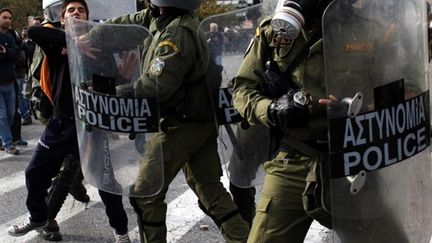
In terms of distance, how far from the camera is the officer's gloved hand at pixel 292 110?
2229mm

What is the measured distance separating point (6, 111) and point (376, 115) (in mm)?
6110

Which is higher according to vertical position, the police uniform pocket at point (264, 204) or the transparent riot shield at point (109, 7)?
the transparent riot shield at point (109, 7)

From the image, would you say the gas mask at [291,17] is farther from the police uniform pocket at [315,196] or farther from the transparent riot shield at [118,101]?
the transparent riot shield at [118,101]

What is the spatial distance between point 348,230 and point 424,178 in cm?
37

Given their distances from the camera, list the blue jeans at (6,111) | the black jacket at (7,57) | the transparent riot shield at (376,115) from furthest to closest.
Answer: the blue jeans at (6,111)
the black jacket at (7,57)
the transparent riot shield at (376,115)

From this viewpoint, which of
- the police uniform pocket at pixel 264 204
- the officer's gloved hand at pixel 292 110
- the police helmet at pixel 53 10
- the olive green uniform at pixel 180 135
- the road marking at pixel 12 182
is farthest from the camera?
the road marking at pixel 12 182

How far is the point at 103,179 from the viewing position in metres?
3.60

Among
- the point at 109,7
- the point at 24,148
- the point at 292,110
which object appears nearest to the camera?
the point at 292,110

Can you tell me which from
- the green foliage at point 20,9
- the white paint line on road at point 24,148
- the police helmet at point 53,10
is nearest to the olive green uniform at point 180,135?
the police helmet at point 53,10

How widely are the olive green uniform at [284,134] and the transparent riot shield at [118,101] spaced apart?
89 centimetres

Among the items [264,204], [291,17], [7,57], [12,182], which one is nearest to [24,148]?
[7,57]

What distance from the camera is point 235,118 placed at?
342cm

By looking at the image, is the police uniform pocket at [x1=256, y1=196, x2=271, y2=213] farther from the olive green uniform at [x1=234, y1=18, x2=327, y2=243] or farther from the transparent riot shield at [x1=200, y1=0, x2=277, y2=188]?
the transparent riot shield at [x1=200, y1=0, x2=277, y2=188]

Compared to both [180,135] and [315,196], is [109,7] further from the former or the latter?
[315,196]
